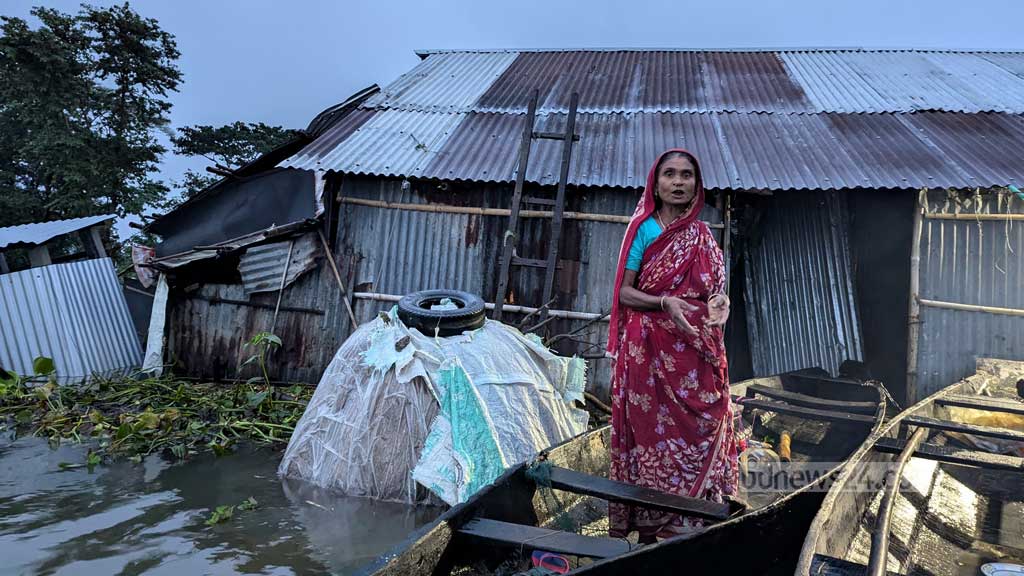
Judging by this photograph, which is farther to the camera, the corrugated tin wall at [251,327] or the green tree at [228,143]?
the green tree at [228,143]

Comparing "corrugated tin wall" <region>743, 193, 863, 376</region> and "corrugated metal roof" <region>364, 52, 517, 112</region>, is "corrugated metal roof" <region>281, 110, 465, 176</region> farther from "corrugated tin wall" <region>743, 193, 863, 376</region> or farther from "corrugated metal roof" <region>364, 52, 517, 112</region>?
"corrugated tin wall" <region>743, 193, 863, 376</region>

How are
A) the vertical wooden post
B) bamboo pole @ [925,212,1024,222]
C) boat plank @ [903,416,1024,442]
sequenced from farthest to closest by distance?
the vertical wooden post
bamboo pole @ [925,212,1024,222]
boat plank @ [903,416,1024,442]

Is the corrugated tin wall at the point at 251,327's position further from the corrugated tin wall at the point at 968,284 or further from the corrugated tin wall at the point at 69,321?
the corrugated tin wall at the point at 968,284

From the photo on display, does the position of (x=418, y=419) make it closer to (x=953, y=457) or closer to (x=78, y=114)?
(x=953, y=457)

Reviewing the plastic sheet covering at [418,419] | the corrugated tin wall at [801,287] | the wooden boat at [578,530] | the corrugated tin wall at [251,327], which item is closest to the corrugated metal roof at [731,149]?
the corrugated tin wall at [801,287]

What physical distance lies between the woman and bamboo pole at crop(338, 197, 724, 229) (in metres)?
3.95

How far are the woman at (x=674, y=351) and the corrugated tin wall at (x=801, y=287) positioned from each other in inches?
194

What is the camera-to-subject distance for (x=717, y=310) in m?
2.65

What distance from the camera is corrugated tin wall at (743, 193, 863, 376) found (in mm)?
6941

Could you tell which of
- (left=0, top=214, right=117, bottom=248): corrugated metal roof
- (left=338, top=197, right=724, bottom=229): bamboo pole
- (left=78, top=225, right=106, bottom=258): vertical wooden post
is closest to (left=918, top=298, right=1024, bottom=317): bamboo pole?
(left=338, top=197, right=724, bottom=229): bamboo pole

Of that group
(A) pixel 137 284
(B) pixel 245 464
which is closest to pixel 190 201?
(A) pixel 137 284

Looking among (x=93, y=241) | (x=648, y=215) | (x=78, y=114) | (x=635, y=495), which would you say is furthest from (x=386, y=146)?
(x=78, y=114)

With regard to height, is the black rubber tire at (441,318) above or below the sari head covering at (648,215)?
below

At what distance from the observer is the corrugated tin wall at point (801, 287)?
6.94 m
